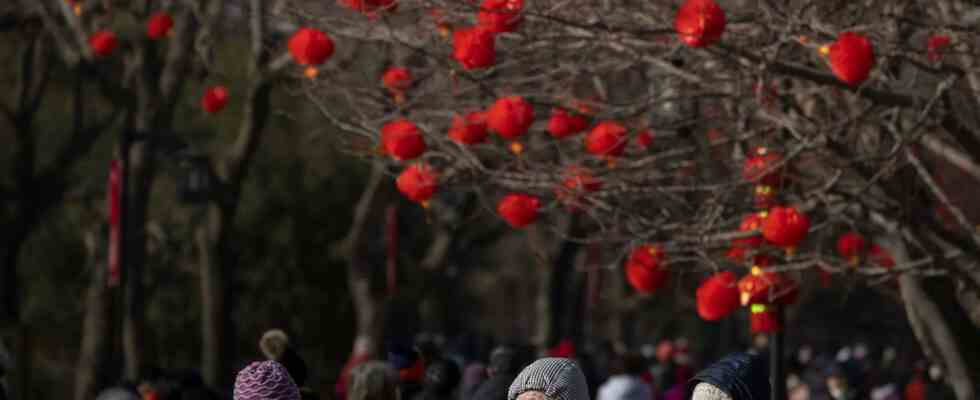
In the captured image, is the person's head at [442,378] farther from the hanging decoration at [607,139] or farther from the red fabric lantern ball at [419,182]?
the hanging decoration at [607,139]

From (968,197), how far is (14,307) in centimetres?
1382

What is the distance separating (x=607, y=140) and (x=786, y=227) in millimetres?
1406

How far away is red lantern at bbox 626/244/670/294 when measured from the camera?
1284 centimetres

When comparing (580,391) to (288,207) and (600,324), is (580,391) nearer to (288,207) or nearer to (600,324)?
(288,207)

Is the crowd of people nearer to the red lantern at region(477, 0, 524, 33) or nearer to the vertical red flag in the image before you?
the red lantern at region(477, 0, 524, 33)

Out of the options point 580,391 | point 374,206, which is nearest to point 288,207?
point 374,206

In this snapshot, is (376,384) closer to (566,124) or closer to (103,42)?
(566,124)

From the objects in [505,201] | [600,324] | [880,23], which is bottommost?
[600,324]

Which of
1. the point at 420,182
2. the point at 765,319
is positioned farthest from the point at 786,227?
the point at 420,182

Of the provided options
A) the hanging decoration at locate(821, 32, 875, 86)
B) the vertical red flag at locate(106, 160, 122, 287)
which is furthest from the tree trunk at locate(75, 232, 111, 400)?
the hanging decoration at locate(821, 32, 875, 86)

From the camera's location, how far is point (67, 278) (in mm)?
37219

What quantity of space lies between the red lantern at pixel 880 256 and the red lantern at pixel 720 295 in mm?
1378

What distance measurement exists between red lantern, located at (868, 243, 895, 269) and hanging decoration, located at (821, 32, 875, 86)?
328cm

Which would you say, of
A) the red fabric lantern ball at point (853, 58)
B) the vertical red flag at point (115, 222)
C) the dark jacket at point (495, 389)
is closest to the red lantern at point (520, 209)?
the dark jacket at point (495, 389)
